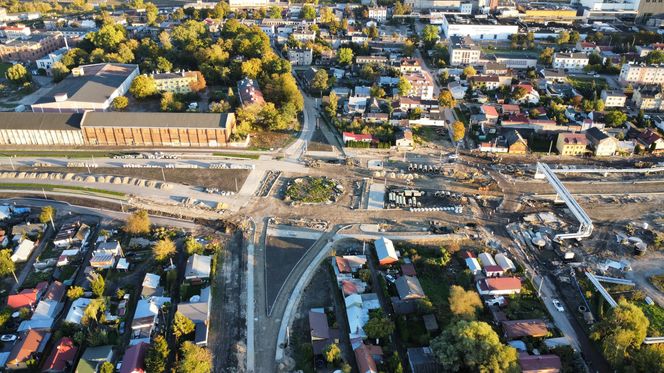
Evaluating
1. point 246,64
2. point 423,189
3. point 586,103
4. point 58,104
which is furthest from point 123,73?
point 586,103

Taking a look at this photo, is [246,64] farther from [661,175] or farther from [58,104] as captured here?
[661,175]

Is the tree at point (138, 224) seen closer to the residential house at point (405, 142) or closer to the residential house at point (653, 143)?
the residential house at point (405, 142)

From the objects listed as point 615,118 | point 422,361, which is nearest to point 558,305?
point 422,361

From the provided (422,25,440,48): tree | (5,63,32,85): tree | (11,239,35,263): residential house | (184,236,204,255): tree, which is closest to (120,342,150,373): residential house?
(184,236,204,255): tree

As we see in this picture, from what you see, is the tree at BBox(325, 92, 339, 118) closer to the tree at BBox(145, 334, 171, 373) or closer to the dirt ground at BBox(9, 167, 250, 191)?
the dirt ground at BBox(9, 167, 250, 191)

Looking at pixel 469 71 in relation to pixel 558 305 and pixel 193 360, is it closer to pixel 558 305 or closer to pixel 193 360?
pixel 558 305

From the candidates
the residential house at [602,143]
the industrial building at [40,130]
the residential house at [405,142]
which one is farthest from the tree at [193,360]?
the residential house at [602,143]
